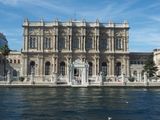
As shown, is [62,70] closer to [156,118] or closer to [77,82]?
[77,82]

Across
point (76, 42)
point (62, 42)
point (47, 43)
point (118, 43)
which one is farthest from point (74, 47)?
point (118, 43)

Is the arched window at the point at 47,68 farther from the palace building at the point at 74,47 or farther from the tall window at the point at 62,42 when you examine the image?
the tall window at the point at 62,42

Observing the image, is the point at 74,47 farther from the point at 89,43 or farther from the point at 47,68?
the point at 47,68

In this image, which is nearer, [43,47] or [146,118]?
[146,118]

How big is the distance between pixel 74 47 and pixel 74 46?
28cm

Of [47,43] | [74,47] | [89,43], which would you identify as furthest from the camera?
[89,43]

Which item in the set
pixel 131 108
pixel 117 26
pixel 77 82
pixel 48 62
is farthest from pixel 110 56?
pixel 131 108

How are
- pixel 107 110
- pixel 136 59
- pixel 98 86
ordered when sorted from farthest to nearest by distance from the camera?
pixel 136 59
pixel 98 86
pixel 107 110

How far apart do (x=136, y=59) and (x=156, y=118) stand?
84.8 m

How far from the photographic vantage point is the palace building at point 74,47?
332ft

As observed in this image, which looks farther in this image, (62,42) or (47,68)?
(47,68)

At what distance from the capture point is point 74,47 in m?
102

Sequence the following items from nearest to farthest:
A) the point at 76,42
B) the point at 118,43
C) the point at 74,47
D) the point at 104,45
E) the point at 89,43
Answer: the point at 74,47, the point at 76,42, the point at 89,43, the point at 118,43, the point at 104,45

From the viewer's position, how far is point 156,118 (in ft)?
97.1
